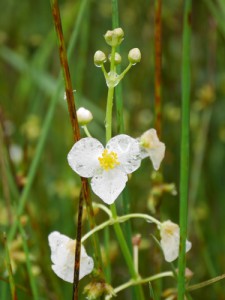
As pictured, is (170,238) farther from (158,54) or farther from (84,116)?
(158,54)

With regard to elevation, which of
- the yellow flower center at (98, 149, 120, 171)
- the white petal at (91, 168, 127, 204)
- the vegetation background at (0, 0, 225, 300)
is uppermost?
the vegetation background at (0, 0, 225, 300)

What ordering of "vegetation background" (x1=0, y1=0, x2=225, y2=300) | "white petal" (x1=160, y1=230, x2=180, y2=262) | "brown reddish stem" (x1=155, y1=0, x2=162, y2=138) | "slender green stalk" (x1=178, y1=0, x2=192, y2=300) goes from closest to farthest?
"slender green stalk" (x1=178, y1=0, x2=192, y2=300) → "white petal" (x1=160, y1=230, x2=180, y2=262) → "brown reddish stem" (x1=155, y1=0, x2=162, y2=138) → "vegetation background" (x1=0, y1=0, x2=225, y2=300)

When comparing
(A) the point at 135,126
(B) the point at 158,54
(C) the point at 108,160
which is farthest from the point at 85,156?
(A) the point at 135,126

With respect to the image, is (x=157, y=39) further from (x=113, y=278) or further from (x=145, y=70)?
(x=145, y=70)

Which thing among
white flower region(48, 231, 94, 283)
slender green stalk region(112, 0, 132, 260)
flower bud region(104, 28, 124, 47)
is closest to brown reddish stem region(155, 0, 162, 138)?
slender green stalk region(112, 0, 132, 260)

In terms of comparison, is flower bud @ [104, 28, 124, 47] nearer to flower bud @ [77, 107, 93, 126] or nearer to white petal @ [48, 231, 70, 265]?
flower bud @ [77, 107, 93, 126]

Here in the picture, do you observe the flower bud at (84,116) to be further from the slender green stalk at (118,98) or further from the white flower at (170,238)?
the white flower at (170,238)
